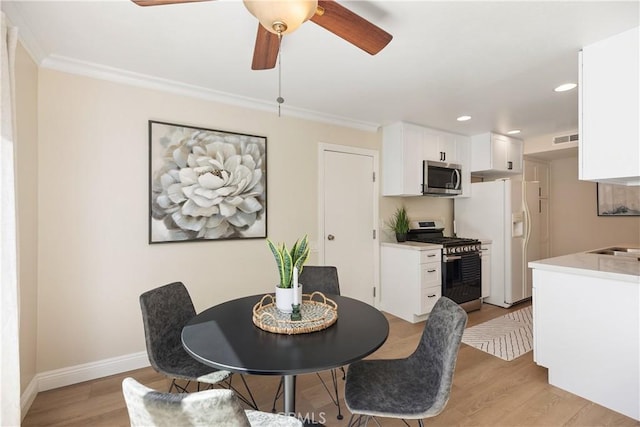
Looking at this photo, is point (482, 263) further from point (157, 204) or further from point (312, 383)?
point (157, 204)

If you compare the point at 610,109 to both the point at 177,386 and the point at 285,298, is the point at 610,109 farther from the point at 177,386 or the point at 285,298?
the point at 177,386

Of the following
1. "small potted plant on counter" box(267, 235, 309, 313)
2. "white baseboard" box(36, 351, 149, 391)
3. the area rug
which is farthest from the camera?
the area rug

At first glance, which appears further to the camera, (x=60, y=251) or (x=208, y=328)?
(x=60, y=251)

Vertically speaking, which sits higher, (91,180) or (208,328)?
(91,180)

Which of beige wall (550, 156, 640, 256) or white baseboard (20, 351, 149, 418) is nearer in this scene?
white baseboard (20, 351, 149, 418)

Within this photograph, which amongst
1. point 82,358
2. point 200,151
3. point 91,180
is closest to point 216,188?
point 200,151

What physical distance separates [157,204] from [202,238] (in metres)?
0.45

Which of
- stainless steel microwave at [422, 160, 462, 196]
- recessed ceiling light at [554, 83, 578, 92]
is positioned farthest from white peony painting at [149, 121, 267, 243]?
recessed ceiling light at [554, 83, 578, 92]

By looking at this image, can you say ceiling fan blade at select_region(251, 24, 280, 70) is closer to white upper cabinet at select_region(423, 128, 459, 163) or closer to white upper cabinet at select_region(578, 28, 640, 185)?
white upper cabinet at select_region(578, 28, 640, 185)

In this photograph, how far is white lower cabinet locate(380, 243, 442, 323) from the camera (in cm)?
348

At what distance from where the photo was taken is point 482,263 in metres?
4.07

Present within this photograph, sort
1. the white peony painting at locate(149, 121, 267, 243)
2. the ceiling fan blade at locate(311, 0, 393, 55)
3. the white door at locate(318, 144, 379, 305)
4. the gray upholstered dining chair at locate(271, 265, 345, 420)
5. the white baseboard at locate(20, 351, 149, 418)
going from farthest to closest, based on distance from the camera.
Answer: the white door at locate(318, 144, 379, 305), the white peony painting at locate(149, 121, 267, 243), the gray upholstered dining chair at locate(271, 265, 345, 420), the white baseboard at locate(20, 351, 149, 418), the ceiling fan blade at locate(311, 0, 393, 55)

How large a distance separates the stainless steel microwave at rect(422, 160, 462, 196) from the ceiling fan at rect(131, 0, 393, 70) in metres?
2.62

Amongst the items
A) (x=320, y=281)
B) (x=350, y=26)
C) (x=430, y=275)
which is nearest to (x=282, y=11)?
(x=350, y=26)
